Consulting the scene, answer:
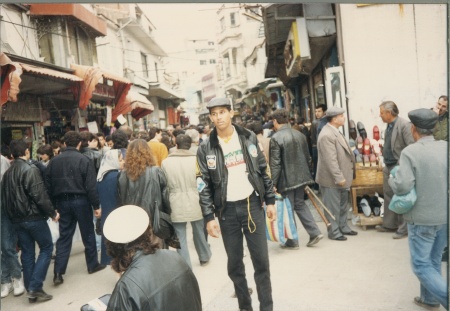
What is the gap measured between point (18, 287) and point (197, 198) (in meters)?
2.22

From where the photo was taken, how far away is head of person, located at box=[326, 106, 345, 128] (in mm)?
5090

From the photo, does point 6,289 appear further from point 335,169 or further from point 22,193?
point 335,169

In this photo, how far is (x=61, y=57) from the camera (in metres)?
9.24

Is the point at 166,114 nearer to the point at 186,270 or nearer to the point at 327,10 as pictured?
the point at 327,10

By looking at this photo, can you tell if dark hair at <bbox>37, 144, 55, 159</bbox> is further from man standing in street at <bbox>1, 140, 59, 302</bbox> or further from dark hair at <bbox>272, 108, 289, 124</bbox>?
dark hair at <bbox>272, 108, 289, 124</bbox>

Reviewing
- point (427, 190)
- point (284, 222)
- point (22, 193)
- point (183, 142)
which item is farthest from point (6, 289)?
point (427, 190)

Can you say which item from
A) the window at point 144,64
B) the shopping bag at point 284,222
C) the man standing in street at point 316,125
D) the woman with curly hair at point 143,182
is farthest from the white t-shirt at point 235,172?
the window at point 144,64

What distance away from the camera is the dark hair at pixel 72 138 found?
4.58 metres

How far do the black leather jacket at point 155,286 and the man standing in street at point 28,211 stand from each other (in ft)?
8.98

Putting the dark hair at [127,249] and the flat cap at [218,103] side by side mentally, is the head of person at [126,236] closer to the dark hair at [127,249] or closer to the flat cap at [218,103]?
the dark hair at [127,249]

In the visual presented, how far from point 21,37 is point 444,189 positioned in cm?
798

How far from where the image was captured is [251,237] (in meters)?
3.23

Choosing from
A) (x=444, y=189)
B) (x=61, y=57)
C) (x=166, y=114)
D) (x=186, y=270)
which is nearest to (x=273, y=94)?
(x=166, y=114)

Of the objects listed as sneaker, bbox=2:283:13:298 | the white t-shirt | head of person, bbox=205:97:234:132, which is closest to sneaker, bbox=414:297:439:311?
the white t-shirt
